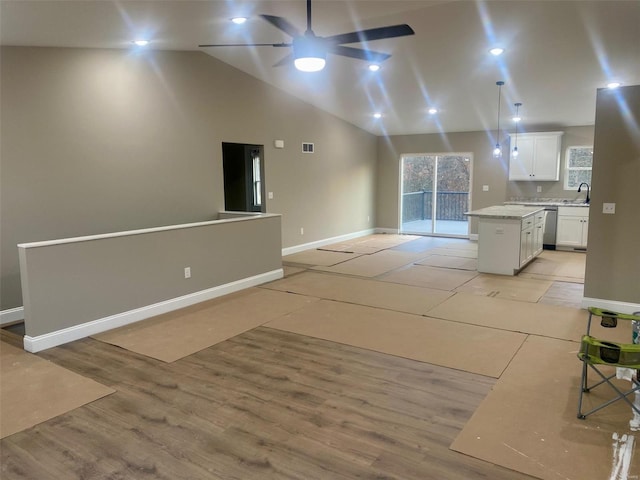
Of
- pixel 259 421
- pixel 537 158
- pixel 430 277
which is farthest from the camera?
pixel 537 158

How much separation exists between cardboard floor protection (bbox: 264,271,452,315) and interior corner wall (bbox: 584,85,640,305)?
65.8 inches

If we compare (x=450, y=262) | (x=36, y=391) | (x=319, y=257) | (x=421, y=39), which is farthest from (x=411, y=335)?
(x=319, y=257)

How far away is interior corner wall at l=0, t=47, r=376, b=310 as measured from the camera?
461 cm

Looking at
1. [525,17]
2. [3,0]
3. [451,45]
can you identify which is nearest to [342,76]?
[451,45]

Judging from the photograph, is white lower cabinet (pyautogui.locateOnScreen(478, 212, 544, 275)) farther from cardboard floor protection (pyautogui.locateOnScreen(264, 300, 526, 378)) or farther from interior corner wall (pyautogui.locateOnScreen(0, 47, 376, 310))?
interior corner wall (pyautogui.locateOnScreen(0, 47, 376, 310))

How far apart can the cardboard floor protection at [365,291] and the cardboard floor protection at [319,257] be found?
99 cm

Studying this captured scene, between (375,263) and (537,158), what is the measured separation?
4185 millimetres

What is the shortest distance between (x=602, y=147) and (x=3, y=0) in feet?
18.2

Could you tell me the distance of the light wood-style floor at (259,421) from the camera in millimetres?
2230

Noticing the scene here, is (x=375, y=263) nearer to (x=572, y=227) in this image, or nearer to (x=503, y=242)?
(x=503, y=242)

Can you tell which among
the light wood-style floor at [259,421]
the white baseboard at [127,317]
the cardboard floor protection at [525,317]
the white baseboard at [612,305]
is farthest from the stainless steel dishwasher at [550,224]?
the light wood-style floor at [259,421]

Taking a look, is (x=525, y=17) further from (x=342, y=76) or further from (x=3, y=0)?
(x=3, y=0)

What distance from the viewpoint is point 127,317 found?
4.39 m

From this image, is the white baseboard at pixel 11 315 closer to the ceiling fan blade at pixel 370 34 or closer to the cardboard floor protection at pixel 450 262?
the ceiling fan blade at pixel 370 34
